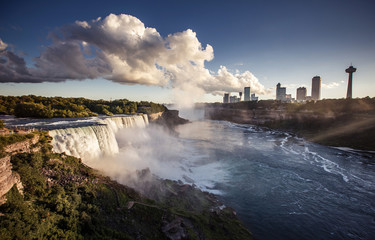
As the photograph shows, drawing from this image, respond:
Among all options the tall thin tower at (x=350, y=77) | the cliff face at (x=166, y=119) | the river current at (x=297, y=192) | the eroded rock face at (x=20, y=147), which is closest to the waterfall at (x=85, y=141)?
the eroded rock face at (x=20, y=147)

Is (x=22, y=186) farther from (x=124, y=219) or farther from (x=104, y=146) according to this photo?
(x=104, y=146)

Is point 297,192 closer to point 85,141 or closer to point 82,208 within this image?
point 82,208

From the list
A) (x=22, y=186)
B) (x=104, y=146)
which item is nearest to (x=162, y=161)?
(x=104, y=146)

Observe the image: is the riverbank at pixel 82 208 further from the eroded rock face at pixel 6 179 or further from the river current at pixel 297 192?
the river current at pixel 297 192

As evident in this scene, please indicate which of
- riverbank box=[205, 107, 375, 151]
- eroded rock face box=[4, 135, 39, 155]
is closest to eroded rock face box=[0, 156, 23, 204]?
eroded rock face box=[4, 135, 39, 155]

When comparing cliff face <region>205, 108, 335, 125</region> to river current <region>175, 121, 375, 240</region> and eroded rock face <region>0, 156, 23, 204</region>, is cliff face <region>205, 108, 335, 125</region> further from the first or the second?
eroded rock face <region>0, 156, 23, 204</region>
